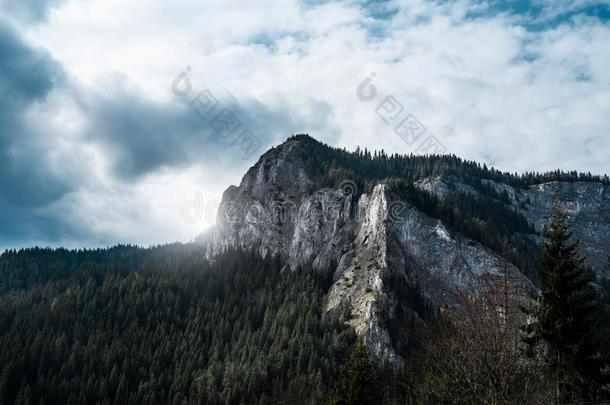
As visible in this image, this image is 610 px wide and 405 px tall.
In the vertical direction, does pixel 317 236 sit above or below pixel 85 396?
above

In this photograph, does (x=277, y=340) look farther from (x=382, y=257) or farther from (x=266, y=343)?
(x=382, y=257)

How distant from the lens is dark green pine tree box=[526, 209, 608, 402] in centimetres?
2717

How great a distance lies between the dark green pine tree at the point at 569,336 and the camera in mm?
27172

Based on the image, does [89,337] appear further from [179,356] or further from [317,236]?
[317,236]

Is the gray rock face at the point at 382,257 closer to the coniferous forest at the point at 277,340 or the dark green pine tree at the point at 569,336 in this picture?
the coniferous forest at the point at 277,340

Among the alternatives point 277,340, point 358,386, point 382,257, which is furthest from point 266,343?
point 358,386

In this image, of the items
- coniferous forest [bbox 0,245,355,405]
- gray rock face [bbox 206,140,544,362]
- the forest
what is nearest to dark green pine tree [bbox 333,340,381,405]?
the forest

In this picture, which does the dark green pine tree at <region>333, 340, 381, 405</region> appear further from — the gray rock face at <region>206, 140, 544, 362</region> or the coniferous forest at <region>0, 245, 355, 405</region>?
the gray rock face at <region>206, 140, 544, 362</region>

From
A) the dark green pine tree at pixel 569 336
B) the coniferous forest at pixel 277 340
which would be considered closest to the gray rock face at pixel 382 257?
the coniferous forest at pixel 277 340

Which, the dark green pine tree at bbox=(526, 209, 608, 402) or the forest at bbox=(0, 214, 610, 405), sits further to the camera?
the dark green pine tree at bbox=(526, 209, 608, 402)

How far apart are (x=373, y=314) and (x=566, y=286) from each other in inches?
4009

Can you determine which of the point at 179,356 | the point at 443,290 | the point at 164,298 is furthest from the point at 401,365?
the point at 164,298

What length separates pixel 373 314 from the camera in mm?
126688

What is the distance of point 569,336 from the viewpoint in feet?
90.0
